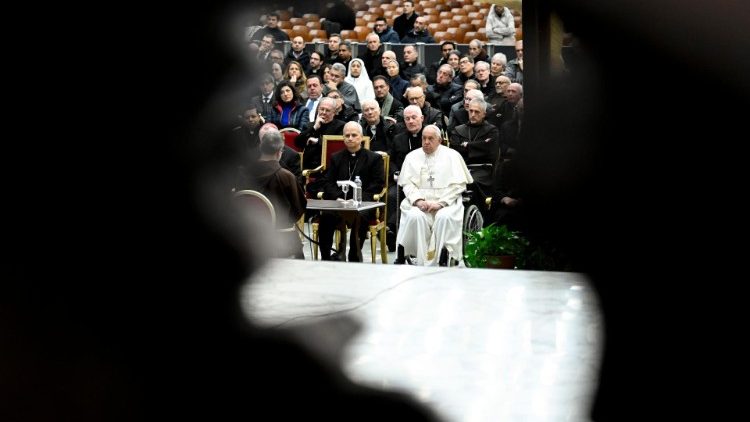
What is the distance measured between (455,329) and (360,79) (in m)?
4.01

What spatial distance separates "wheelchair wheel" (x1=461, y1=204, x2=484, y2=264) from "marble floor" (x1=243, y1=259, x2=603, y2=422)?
2356mm

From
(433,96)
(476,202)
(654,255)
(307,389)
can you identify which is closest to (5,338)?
(307,389)

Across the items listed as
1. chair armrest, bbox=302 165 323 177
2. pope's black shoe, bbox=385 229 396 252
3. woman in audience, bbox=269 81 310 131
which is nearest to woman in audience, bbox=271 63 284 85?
woman in audience, bbox=269 81 310 131

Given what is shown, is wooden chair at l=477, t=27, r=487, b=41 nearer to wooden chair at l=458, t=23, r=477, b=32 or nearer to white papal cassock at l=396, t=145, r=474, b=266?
wooden chair at l=458, t=23, r=477, b=32

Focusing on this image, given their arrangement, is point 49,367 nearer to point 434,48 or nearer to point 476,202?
point 476,202

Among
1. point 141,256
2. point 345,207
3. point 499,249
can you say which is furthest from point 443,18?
point 141,256

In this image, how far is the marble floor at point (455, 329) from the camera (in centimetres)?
70

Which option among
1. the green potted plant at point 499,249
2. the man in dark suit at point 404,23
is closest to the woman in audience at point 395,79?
the man in dark suit at point 404,23

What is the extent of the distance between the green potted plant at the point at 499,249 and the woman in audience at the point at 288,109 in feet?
7.05

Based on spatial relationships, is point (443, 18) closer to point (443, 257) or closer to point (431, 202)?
point (431, 202)

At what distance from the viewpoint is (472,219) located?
3619 mm

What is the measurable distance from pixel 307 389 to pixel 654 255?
32cm

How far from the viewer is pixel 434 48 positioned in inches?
204

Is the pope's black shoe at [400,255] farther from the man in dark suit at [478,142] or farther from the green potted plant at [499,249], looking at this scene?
the green potted plant at [499,249]
